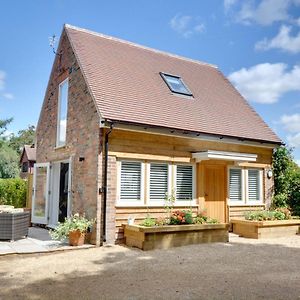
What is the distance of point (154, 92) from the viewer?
1256cm

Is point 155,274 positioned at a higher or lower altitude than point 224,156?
lower

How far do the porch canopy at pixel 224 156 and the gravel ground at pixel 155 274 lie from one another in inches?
121

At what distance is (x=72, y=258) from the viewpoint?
8.01 meters

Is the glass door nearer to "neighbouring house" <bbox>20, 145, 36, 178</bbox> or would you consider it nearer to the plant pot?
the plant pot

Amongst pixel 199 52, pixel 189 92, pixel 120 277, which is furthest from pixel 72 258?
pixel 199 52

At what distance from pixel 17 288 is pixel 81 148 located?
578cm

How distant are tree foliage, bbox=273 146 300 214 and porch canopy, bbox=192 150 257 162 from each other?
7.63 ft

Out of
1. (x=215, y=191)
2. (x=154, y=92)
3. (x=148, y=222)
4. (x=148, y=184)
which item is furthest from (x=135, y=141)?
(x=215, y=191)

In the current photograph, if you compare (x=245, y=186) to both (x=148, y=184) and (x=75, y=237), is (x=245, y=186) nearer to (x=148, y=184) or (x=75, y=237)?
(x=148, y=184)

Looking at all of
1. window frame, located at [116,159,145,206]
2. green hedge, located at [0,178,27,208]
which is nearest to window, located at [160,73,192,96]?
window frame, located at [116,159,145,206]

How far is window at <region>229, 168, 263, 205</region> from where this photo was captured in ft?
42.3

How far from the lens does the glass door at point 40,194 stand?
42.8ft

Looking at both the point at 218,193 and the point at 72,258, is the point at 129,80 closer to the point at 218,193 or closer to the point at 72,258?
the point at 218,193

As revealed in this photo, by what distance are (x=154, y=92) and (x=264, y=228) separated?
20.3 ft
